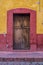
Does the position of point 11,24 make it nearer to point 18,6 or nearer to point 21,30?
point 21,30

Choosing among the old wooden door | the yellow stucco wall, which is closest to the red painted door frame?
the yellow stucco wall

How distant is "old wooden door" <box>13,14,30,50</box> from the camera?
16266mm

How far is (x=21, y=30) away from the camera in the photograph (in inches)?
642

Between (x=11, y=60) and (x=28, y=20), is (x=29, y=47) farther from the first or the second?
(x=11, y=60)

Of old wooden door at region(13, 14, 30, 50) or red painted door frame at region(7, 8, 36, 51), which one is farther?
old wooden door at region(13, 14, 30, 50)

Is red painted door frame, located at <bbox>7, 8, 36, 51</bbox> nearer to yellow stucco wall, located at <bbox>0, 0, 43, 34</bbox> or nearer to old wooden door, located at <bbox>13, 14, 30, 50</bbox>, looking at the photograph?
yellow stucco wall, located at <bbox>0, 0, 43, 34</bbox>

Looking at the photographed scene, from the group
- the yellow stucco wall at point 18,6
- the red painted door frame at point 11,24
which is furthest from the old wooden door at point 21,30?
the yellow stucco wall at point 18,6

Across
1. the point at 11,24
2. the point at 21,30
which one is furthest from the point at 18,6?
the point at 21,30

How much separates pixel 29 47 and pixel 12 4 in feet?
7.10

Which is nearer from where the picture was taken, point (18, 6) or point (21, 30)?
point (18, 6)

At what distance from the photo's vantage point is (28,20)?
16.3 meters

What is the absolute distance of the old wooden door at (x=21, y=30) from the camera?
16266 millimetres

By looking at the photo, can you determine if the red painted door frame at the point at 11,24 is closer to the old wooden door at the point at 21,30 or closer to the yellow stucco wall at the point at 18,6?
the yellow stucco wall at the point at 18,6

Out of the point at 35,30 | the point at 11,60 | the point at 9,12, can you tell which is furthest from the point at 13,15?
the point at 11,60
